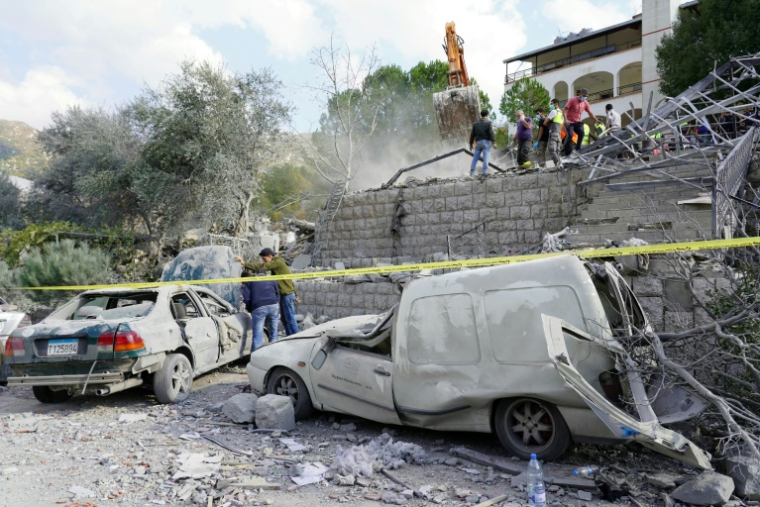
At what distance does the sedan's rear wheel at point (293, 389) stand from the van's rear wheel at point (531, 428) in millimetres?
2063

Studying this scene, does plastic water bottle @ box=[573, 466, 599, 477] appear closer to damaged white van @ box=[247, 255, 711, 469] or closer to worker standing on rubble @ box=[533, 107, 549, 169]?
damaged white van @ box=[247, 255, 711, 469]

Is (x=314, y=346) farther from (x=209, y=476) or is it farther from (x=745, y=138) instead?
(x=745, y=138)

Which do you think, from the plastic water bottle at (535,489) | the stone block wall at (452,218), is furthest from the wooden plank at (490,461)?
the stone block wall at (452,218)

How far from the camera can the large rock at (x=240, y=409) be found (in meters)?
5.53

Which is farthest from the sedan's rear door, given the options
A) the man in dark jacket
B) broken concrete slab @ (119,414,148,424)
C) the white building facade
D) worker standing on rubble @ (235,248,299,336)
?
the white building facade

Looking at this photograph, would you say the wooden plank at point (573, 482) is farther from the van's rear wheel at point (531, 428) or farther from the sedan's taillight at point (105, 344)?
the sedan's taillight at point (105, 344)

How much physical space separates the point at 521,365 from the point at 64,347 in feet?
15.8

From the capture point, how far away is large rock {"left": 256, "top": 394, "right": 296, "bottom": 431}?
529cm

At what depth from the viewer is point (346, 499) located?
378 cm

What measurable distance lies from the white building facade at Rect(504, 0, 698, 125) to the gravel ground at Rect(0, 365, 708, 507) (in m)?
32.2

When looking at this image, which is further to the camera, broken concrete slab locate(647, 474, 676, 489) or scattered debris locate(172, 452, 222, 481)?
scattered debris locate(172, 452, 222, 481)

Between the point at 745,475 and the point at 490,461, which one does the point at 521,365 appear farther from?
the point at 745,475

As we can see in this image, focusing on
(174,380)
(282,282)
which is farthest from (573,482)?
(282,282)

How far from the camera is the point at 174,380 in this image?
643cm
